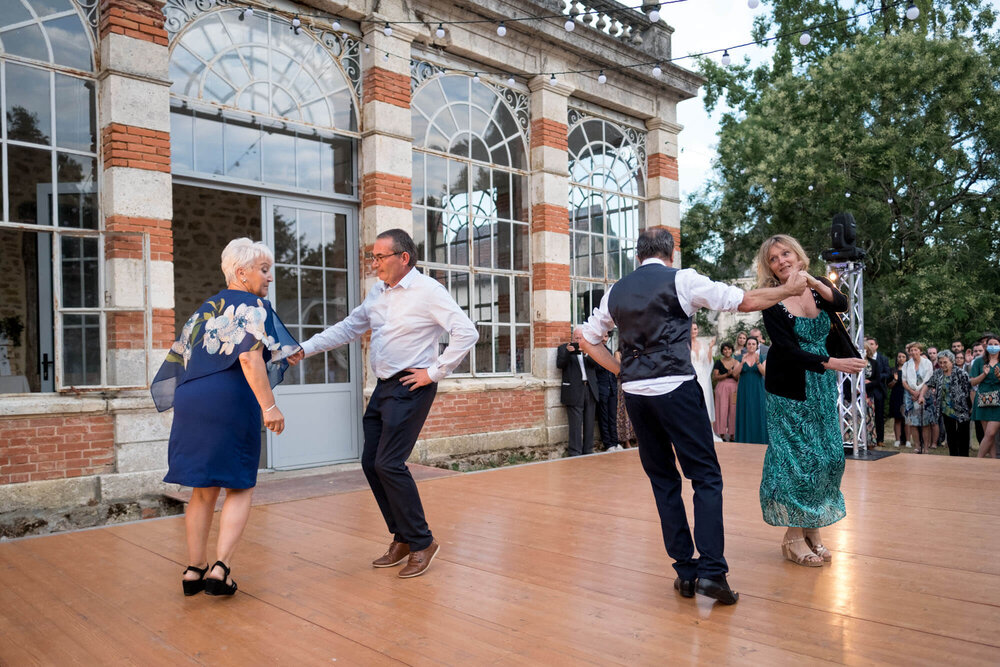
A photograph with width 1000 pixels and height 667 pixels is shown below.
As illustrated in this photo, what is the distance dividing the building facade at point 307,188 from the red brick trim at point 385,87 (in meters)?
0.02

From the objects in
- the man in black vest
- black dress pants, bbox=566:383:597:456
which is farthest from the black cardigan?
black dress pants, bbox=566:383:597:456

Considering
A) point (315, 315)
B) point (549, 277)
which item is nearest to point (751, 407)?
point (549, 277)

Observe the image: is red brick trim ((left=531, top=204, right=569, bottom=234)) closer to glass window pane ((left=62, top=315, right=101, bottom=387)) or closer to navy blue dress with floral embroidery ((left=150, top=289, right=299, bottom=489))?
glass window pane ((left=62, top=315, right=101, bottom=387))

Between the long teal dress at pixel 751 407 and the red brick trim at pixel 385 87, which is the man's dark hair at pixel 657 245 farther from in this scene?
the long teal dress at pixel 751 407

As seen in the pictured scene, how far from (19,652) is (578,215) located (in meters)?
9.33

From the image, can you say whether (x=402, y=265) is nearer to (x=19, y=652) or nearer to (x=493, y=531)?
(x=493, y=531)

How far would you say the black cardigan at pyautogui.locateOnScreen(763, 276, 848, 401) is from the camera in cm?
404

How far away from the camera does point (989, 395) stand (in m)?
9.23

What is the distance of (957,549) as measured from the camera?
448cm

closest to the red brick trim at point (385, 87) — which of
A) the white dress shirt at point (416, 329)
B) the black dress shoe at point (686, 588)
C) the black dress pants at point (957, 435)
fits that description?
the white dress shirt at point (416, 329)

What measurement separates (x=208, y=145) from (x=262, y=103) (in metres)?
0.74

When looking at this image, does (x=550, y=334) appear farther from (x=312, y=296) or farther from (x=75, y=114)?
(x=75, y=114)

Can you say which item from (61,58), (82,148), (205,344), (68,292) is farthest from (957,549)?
(61,58)

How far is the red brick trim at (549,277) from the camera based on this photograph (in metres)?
10.5
